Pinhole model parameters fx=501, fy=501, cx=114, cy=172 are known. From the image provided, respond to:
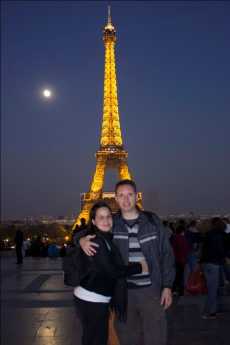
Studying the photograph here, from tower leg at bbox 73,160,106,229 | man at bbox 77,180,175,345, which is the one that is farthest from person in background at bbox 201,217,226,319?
tower leg at bbox 73,160,106,229

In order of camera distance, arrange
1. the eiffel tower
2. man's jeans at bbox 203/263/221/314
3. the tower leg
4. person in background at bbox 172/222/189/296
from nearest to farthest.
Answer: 1. man's jeans at bbox 203/263/221/314
2. person in background at bbox 172/222/189/296
3. the tower leg
4. the eiffel tower

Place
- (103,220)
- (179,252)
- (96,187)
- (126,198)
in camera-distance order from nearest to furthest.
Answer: (103,220) → (126,198) → (179,252) → (96,187)

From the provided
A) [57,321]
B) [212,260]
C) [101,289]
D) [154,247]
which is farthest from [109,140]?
[101,289]

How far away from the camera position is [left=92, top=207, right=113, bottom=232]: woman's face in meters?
4.09

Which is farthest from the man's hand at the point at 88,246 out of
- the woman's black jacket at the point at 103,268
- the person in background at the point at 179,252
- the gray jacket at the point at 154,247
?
the person in background at the point at 179,252

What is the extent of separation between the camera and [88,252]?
382 cm

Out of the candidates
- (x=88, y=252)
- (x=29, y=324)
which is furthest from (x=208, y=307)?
(x=88, y=252)

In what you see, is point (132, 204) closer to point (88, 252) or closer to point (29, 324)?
point (88, 252)

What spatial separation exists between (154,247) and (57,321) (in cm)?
404

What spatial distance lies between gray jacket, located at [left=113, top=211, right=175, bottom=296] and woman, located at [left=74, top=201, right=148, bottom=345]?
21 cm

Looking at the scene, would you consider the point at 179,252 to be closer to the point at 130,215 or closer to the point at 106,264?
the point at 130,215

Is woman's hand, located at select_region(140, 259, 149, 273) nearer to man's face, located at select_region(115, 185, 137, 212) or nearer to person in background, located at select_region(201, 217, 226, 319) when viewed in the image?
man's face, located at select_region(115, 185, 137, 212)

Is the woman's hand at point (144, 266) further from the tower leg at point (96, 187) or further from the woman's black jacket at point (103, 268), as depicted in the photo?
the tower leg at point (96, 187)

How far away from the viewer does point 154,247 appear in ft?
13.9
